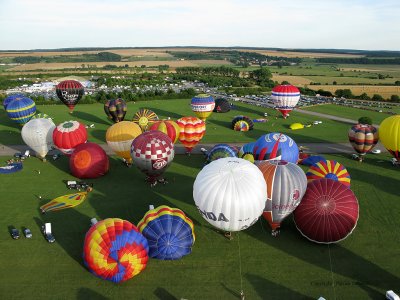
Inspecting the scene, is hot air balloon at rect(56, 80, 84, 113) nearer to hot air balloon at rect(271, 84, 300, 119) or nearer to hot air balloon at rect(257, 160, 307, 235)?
hot air balloon at rect(271, 84, 300, 119)

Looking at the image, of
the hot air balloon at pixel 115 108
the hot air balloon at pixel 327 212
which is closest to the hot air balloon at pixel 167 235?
the hot air balloon at pixel 327 212

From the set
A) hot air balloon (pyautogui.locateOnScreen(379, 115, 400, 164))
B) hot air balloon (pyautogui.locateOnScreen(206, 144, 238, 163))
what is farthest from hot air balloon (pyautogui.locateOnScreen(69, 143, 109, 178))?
hot air balloon (pyautogui.locateOnScreen(379, 115, 400, 164))

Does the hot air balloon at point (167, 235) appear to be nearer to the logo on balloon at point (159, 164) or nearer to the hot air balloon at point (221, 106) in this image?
the logo on balloon at point (159, 164)

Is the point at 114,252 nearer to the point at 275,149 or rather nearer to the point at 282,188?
the point at 282,188

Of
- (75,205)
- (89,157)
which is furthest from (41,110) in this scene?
(75,205)

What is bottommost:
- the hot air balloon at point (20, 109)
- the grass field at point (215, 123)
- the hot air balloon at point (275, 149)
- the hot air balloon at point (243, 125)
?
the grass field at point (215, 123)
